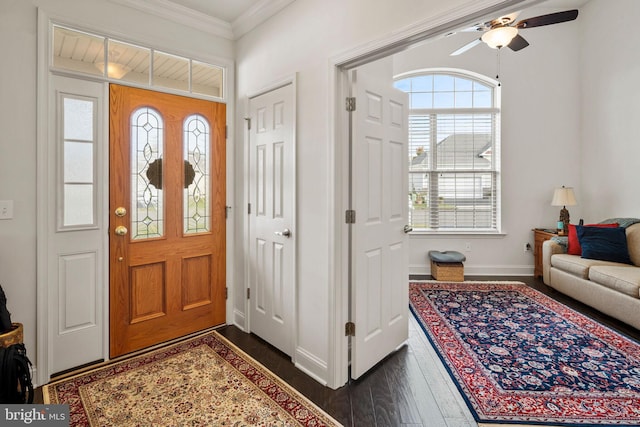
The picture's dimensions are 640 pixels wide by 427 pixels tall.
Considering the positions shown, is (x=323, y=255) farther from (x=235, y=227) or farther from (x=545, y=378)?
(x=545, y=378)

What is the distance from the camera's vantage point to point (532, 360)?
2.42 metres

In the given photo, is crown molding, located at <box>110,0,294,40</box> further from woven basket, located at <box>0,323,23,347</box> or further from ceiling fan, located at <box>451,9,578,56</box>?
woven basket, located at <box>0,323,23,347</box>

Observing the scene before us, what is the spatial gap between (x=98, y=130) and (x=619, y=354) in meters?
4.32

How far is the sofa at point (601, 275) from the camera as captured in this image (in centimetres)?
299

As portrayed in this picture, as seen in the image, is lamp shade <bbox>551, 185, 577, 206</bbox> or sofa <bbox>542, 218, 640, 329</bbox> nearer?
sofa <bbox>542, 218, 640, 329</bbox>

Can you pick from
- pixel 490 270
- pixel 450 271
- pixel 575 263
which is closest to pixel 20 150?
pixel 450 271

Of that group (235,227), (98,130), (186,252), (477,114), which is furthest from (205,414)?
(477,114)

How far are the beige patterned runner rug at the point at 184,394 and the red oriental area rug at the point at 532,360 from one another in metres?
1.08

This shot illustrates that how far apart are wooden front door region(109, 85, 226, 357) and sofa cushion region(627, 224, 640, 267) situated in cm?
437

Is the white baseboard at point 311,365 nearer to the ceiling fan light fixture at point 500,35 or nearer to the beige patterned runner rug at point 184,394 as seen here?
the beige patterned runner rug at point 184,394

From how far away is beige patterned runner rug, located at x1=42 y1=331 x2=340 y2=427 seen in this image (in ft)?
5.90

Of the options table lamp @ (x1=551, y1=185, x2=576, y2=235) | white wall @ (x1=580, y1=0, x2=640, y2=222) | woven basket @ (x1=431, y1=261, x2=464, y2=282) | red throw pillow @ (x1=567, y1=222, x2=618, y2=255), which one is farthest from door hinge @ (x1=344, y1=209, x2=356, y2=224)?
white wall @ (x1=580, y1=0, x2=640, y2=222)

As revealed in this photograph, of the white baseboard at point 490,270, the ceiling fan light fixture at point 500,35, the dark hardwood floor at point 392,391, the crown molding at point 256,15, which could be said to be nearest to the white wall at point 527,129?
the white baseboard at point 490,270

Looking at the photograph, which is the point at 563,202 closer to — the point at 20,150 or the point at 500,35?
the point at 500,35
